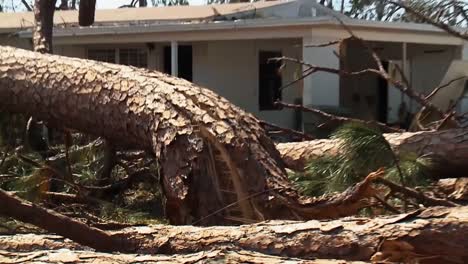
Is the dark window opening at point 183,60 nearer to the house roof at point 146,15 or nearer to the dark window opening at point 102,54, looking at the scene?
the house roof at point 146,15

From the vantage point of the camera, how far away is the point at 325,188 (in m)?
4.52

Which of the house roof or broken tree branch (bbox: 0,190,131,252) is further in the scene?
the house roof

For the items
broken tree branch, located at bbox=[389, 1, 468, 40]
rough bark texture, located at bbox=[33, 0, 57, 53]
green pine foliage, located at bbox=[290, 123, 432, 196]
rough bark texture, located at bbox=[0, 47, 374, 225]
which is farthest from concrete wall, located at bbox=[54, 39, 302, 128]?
green pine foliage, located at bbox=[290, 123, 432, 196]

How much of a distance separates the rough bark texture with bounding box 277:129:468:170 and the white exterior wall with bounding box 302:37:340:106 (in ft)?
24.6

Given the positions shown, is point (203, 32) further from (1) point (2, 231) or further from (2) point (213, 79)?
(1) point (2, 231)

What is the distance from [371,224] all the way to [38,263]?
4.52 ft

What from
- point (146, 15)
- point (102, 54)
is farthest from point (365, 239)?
point (146, 15)

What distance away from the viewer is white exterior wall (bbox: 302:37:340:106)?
1345 centimetres

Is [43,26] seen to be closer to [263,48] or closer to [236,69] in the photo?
[236,69]

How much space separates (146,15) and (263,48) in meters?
3.32

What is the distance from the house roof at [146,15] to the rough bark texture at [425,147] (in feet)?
33.1

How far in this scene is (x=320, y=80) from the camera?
1399cm

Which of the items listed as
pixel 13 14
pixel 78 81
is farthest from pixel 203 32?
pixel 78 81

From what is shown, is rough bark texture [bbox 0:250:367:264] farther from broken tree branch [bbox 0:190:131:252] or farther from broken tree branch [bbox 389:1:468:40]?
broken tree branch [bbox 389:1:468:40]
